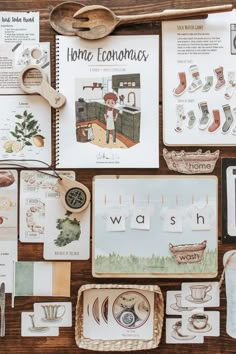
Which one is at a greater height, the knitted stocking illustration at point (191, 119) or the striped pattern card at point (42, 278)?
the knitted stocking illustration at point (191, 119)

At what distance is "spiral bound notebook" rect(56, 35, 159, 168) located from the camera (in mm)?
952

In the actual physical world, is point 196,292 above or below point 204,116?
below

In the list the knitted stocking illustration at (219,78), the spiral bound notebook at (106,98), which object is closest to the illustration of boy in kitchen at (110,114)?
the spiral bound notebook at (106,98)

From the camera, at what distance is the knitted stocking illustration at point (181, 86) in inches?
37.3

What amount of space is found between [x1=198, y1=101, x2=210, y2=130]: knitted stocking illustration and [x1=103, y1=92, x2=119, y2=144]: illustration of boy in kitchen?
0.17 metres

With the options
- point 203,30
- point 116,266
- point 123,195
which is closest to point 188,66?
point 203,30

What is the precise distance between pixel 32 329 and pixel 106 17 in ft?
2.17

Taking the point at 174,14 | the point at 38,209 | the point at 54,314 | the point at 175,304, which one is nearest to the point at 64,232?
the point at 38,209

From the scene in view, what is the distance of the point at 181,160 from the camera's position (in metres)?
0.95

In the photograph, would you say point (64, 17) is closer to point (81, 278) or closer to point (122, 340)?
point (81, 278)

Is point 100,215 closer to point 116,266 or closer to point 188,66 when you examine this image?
point 116,266

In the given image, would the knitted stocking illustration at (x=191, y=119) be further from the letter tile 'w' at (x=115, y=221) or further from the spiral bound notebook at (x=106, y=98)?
the letter tile 'w' at (x=115, y=221)

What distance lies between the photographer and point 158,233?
952 mm

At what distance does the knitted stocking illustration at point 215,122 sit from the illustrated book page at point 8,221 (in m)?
0.41
